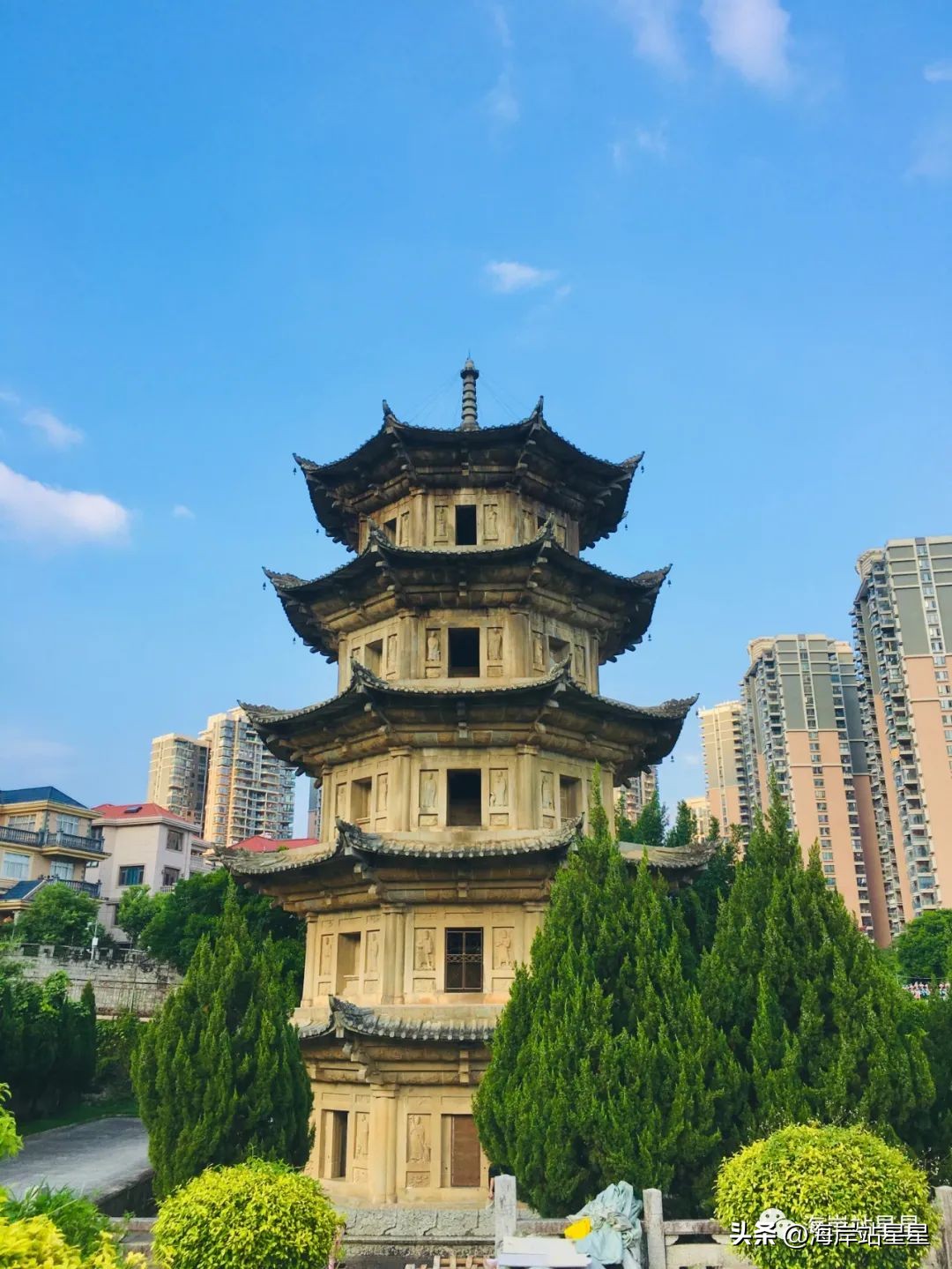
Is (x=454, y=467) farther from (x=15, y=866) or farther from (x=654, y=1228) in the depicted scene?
(x=15, y=866)

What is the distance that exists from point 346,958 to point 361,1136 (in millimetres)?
3573

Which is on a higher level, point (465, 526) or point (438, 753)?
point (465, 526)

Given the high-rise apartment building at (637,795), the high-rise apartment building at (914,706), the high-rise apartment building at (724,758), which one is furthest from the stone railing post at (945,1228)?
the high-rise apartment building at (724,758)

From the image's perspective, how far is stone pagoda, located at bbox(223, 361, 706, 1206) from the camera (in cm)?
1900

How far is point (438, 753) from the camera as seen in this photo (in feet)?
70.0

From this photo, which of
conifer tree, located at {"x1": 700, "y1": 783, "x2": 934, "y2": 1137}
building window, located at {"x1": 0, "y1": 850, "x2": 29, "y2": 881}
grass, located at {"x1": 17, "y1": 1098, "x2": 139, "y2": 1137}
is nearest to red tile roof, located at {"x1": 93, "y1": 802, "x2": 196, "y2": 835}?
building window, located at {"x1": 0, "y1": 850, "x2": 29, "y2": 881}

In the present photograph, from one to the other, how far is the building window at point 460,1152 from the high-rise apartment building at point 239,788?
113 meters

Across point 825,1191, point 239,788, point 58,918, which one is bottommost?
point 825,1191

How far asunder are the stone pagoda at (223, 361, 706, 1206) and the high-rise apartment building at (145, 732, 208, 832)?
4394 inches

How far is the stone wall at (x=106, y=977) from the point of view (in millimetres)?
43562

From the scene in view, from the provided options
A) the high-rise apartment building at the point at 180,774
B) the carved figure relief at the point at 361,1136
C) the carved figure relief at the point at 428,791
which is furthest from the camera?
the high-rise apartment building at the point at 180,774

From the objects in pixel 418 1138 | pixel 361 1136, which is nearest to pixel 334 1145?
pixel 361 1136

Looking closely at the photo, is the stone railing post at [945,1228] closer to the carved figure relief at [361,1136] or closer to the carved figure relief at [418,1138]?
the carved figure relief at [418,1138]

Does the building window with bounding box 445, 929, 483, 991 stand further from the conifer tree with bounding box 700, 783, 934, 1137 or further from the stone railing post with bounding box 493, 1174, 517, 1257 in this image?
the stone railing post with bounding box 493, 1174, 517, 1257
